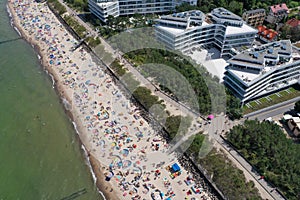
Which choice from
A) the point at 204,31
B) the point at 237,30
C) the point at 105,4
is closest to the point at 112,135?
the point at 204,31

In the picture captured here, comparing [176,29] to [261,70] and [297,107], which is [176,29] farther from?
[297,107]

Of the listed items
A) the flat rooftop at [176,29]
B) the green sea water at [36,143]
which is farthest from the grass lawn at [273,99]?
the green sea water at [36,143]

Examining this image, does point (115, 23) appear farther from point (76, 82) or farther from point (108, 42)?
point (76, 82)

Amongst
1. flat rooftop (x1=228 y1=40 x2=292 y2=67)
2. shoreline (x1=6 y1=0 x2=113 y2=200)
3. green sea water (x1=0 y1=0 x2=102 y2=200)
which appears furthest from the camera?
flat rooftop (x1=228 y1=40 x2=292 y2=67)

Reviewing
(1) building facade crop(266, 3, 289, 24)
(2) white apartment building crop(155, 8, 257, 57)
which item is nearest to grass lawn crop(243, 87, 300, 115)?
(2) white apartment building crop(155, 8, 257, 57)

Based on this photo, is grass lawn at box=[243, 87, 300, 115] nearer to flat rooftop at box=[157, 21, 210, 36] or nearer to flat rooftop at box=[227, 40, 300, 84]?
flat rooftop at box=[227, 40, 300, 84]

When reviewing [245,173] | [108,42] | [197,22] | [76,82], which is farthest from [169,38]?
[245,173]

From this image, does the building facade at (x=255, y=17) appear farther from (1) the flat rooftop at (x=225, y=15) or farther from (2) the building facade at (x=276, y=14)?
(1) the flat rooftop at (x=225, y=15)
